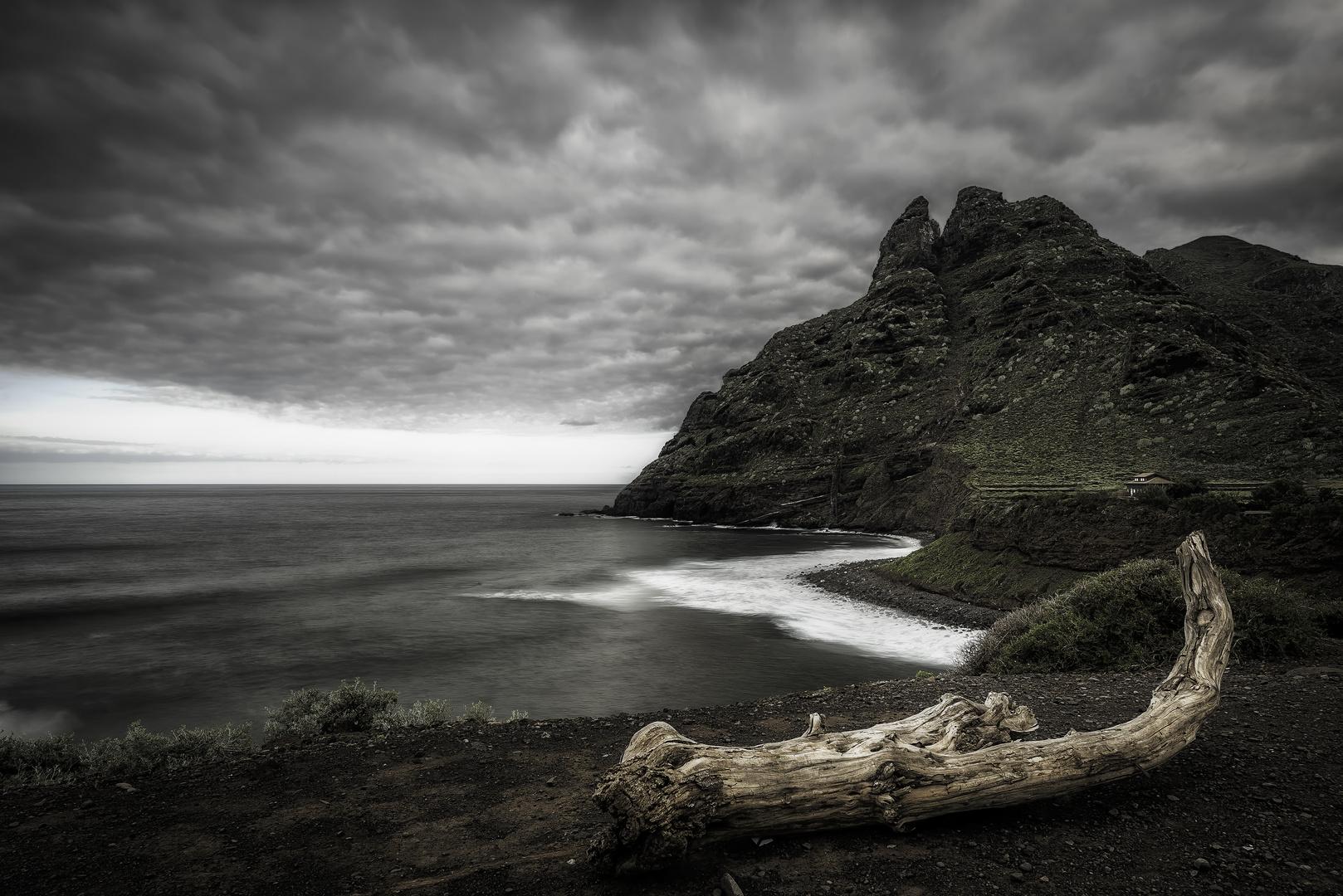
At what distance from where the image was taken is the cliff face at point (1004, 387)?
157ft

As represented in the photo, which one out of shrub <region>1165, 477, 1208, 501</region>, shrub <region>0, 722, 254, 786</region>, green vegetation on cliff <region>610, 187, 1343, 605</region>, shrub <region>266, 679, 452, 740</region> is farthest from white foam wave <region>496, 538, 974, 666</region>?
shrub <region>0, 722, 254, 786</region>

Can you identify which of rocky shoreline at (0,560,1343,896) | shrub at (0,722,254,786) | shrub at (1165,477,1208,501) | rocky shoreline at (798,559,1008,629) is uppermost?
shrub at (1165,477,1208,501)

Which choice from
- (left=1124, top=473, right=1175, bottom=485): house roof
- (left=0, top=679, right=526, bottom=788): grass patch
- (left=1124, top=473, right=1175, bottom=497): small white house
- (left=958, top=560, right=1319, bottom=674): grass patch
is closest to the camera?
(left=0, top=679, right=526, bottom=788): grass patch

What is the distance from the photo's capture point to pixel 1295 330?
87062 mm

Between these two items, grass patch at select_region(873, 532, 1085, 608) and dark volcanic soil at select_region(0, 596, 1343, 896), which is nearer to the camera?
dark volcanic soil at select_region(0, 596, 1343, 896)

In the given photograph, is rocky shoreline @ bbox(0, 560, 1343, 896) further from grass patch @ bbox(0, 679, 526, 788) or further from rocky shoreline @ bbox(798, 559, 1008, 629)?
rocky shoreline @ bbox(798, 559, 1008, 629)

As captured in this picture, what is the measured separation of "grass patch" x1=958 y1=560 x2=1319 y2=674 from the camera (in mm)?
10023

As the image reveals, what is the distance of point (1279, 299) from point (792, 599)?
117099 millimetres

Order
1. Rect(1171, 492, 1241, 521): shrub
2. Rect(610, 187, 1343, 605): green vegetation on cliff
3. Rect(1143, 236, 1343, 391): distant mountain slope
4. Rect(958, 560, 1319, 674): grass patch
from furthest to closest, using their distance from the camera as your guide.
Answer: Rect(1143, 236, 1343, 391): distant mountain slope
Rect(610, 187, 1343, 605): green vegetation on cliff
Rect(1171, 492, 1241, 521): shrub
Rect(958, 560, 1319, 674): grass patch

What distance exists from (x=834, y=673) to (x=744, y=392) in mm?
87741

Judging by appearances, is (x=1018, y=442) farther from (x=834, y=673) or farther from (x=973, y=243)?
(x=973, y=243)

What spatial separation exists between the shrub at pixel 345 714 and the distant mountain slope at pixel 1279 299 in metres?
99.8

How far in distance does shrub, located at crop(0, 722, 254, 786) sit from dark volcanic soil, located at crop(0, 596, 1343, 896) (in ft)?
2.10

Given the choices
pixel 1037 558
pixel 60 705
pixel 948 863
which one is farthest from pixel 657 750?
pixel 1037 558
